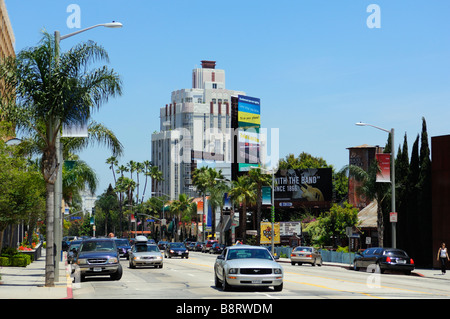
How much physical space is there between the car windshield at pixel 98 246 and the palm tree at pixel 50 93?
480cm

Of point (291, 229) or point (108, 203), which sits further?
point (108, 203)

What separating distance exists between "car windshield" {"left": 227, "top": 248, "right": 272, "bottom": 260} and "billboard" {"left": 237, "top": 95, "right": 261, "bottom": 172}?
268 feet

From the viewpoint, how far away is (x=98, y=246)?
30.9 metres

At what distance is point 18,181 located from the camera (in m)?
34.3

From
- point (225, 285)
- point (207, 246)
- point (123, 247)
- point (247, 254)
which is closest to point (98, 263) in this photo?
point (247, 254)

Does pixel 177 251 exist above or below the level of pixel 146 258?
below

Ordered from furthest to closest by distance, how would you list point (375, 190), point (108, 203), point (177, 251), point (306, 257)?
point (108, 203), point (177, 251), point (306, 257), point (375, 190)

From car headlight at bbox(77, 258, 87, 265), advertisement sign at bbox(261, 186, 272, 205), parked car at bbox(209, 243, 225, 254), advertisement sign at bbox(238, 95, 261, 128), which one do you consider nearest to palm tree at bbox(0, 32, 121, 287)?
car headlight at bbox(77, 258, 87, 265)

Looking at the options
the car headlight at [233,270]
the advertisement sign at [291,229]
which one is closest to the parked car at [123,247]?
the advertisement sign at [291,229]

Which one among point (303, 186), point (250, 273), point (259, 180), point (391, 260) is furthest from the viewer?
point (303, 186)

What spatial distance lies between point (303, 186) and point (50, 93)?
2685 inches

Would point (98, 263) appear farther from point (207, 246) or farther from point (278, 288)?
point (207, 246)
